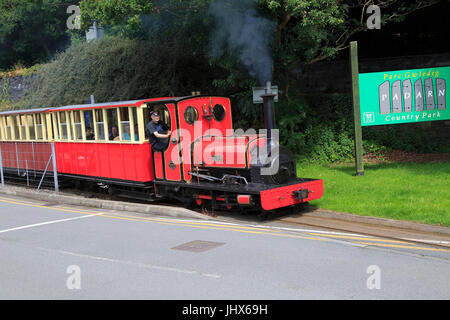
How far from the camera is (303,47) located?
14.3 meters

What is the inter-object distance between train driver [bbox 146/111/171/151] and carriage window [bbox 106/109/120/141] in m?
1.50

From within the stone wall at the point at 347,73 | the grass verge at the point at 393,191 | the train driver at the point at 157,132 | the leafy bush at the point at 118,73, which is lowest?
the grass verge at the point at 393,191

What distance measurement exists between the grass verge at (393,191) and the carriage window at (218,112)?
2.92 m

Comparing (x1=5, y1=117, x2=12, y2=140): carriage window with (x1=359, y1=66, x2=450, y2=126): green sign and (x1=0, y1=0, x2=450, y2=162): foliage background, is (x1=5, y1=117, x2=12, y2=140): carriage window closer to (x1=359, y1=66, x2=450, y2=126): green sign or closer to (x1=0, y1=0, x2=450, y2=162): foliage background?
(x1=0, y1=0, x2=450, y2=162): foliage background

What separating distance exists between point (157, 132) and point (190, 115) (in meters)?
0.82

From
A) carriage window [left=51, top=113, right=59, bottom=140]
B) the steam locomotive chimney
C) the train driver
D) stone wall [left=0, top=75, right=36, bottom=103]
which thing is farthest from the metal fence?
stone wall [left=0, top=75, right=36, bottom=103]

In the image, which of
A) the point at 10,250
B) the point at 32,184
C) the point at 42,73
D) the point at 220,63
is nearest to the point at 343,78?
the point at 220,63

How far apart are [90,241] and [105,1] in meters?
7.97

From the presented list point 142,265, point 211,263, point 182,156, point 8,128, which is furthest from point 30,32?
point 211,263

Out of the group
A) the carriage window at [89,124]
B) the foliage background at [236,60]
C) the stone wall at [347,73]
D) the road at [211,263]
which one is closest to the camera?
the road at [211,263]

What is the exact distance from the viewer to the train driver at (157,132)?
10.4 meters

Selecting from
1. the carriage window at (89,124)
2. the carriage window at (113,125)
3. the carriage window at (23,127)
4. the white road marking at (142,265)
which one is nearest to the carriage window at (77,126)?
the carriage window at (89,124)

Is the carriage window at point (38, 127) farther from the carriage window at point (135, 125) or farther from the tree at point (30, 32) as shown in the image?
the tree at point (30, 32)

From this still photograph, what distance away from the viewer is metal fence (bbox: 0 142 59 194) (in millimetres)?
14578
